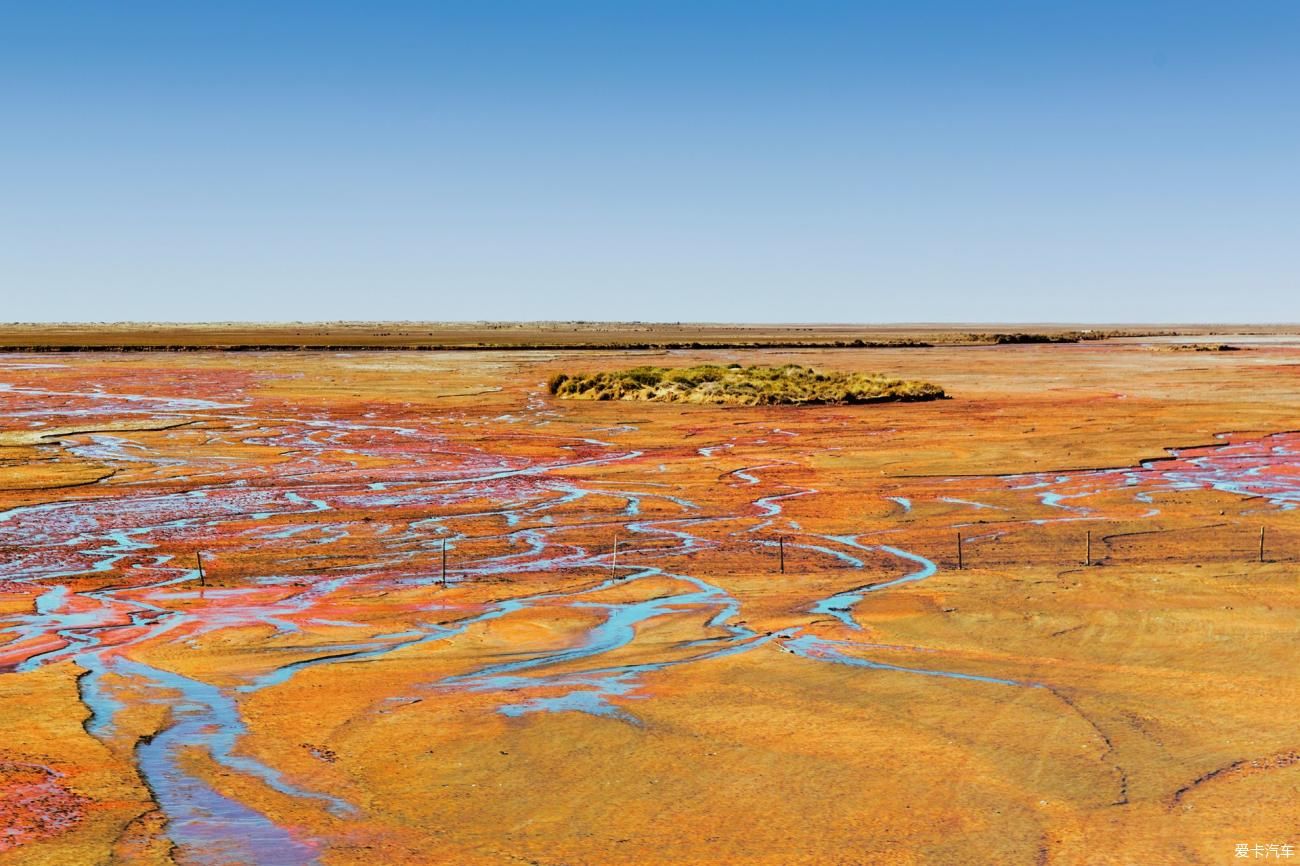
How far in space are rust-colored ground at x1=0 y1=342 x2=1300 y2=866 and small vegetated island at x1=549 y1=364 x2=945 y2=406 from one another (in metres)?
21.4

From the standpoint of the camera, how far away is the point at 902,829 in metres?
9.33

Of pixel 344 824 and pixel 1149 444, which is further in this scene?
pixel 1149 444

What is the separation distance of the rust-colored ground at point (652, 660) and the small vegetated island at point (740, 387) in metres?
21.4

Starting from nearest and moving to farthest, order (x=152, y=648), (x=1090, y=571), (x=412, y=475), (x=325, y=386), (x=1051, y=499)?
1. (x=152, y=648)
2. (x=1090, y=571)
3. (x=1051, y=499)
4. (x=412, y=475)
5. (x=325, y=386)

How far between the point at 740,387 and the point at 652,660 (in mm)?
42488

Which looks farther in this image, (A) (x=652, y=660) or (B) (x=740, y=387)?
(B) (x=740, y=387)

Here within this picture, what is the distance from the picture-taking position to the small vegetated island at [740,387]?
5478cm

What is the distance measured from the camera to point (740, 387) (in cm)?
5612

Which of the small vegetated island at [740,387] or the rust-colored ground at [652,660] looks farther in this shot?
the small vegetated island at [740,387]

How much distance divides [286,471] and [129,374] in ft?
171

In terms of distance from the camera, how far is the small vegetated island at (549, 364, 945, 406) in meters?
54.8

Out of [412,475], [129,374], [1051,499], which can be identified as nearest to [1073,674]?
[1051,499]

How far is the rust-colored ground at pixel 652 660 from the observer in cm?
945

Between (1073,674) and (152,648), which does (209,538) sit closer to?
(152,648)
